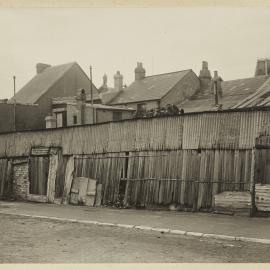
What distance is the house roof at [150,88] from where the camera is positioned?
4238 centimetres

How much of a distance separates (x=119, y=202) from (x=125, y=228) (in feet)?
18.1

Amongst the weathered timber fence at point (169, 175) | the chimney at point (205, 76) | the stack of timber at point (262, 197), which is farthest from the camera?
the chimney at point (205, 76)

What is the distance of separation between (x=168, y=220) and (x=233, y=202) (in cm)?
251

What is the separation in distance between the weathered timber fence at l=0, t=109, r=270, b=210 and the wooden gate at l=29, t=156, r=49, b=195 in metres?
1.02

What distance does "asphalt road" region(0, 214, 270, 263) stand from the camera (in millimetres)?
10172

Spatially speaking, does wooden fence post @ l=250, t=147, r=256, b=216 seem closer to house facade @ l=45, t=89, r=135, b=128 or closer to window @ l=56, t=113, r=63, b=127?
house facade @ l=45, t=89, r=135, b=128

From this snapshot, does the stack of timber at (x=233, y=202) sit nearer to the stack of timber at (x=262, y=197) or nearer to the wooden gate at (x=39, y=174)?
the stack of timber at (x=262, y=197)

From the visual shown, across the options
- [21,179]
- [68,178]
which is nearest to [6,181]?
[21,179]

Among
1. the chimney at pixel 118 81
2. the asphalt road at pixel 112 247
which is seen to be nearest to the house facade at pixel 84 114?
the chimney at pixel 118 81

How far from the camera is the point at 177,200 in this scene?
18.1 meters

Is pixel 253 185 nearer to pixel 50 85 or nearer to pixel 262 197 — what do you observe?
pixel 262 197

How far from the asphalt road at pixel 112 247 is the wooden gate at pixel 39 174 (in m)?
8.96

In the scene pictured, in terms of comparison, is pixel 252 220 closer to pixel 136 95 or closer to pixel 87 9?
pixel 87 9

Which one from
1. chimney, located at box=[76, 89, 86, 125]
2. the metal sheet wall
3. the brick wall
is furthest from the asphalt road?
chimney, located at box=[76, 89, 86, 125]
